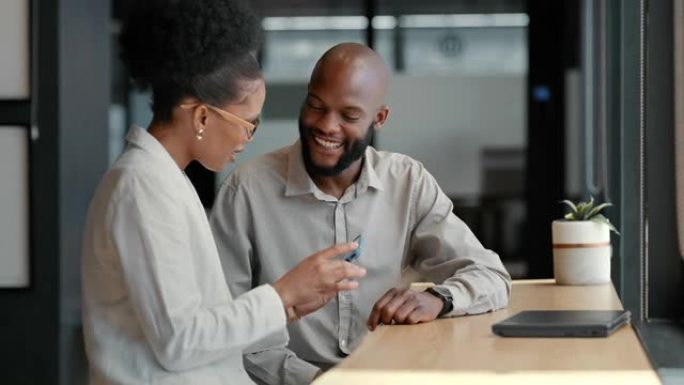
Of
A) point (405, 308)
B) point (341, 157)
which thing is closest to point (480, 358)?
point (405, 308)

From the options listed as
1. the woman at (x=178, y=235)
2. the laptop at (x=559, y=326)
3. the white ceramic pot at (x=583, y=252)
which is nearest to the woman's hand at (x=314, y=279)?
the woman at (x=178, y=235)

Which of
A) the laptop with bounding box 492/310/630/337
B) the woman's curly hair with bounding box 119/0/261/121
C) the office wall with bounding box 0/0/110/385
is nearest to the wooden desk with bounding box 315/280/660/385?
the laptop with bounding box 492/310/630/337

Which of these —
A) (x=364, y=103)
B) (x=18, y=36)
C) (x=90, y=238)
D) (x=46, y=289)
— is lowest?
(x=46, y=289)

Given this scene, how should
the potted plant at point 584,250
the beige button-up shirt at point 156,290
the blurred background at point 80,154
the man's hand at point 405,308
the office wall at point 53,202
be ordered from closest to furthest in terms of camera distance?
the beige button-up shirt at point 156,290 → the man's hand at point 405,308 → the potted plant at point 584,250 → the blurred background at point 80,154 → the office wall at point 53,202

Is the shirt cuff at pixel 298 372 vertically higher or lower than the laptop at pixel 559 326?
lower

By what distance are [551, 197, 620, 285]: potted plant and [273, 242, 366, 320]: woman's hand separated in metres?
1.33

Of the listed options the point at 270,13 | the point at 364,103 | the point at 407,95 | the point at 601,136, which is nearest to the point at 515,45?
the point at 407,95

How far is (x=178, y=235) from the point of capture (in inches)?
86.5

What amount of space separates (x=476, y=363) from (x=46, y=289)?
2.91m

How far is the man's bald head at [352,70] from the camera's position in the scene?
322cm

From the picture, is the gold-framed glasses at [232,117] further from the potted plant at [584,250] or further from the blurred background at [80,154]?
the potted plant at [584,250]

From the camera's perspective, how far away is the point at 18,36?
475 cm

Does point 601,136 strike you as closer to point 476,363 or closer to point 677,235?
point 677,235

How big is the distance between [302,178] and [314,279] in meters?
1.00
